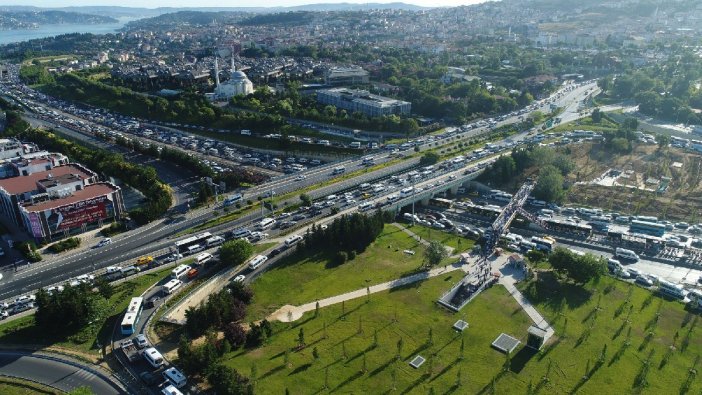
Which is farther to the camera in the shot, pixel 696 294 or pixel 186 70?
pixel 186 70

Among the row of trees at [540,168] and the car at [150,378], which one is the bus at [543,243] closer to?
the row of trees at [540,168]

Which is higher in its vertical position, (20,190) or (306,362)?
(20,190)

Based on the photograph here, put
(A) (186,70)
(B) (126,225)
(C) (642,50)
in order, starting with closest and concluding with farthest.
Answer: (B) (126,225) < (A) (186,70) < (C) (642,50)

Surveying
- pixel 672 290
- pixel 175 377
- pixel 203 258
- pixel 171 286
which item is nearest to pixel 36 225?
pixel 203 258

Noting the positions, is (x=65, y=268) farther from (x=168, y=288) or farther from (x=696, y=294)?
(x=696, y=294)

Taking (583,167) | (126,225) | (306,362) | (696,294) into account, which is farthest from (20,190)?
(583,167)

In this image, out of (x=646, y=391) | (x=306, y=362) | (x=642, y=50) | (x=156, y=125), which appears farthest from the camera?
(x=642, y=50)
